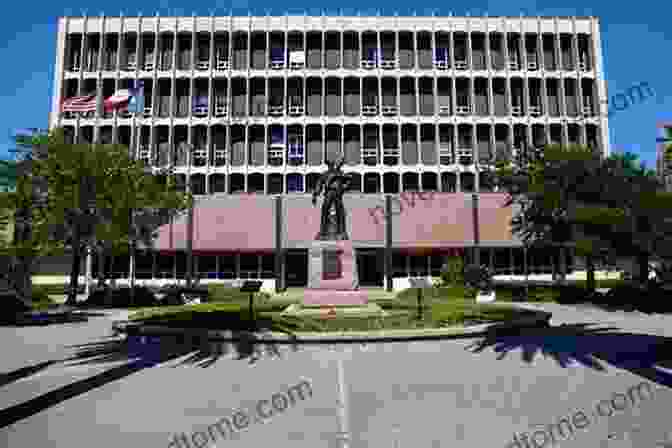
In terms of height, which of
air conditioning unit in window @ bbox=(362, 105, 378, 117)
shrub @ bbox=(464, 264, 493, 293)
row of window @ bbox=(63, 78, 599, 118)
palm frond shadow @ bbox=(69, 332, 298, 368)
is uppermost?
row of window @ bbox=(63, 78, 599, 118)

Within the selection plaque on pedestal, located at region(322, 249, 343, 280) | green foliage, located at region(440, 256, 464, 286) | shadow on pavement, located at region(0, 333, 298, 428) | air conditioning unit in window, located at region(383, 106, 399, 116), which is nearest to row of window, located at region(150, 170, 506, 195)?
air conditioning unit in window, located at region(383, 106, 399, 116)

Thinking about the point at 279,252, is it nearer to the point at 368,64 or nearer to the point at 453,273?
the point at 453,273

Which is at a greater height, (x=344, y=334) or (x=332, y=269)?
(x=332, y=269)

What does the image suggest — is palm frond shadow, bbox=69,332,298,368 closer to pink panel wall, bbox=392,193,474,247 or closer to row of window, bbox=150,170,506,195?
pink panel wall, bbox=392,193,474,247

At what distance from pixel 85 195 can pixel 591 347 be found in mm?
24303

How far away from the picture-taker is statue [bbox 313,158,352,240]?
20.6 meters

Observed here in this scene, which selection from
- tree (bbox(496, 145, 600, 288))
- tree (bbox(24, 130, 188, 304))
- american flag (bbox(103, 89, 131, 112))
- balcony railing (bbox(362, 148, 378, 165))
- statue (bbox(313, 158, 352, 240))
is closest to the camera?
statue (bbox(313, 158, 352, 240))

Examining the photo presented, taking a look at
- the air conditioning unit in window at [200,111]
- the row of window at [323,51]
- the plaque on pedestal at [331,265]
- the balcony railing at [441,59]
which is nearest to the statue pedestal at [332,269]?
the plaque on pedestal at [331,265]

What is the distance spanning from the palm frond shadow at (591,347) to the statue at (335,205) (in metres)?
9.73

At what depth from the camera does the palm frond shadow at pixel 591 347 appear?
29.6 feet

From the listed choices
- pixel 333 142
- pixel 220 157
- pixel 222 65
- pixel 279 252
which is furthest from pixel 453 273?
pixel 222 65

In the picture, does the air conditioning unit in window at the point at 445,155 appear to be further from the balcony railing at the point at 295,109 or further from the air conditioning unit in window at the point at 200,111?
the air conditioning unit in window at the point at 200,111

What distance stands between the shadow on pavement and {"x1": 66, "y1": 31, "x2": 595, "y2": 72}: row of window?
40.4 m

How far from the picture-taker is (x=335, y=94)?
47.4 m
